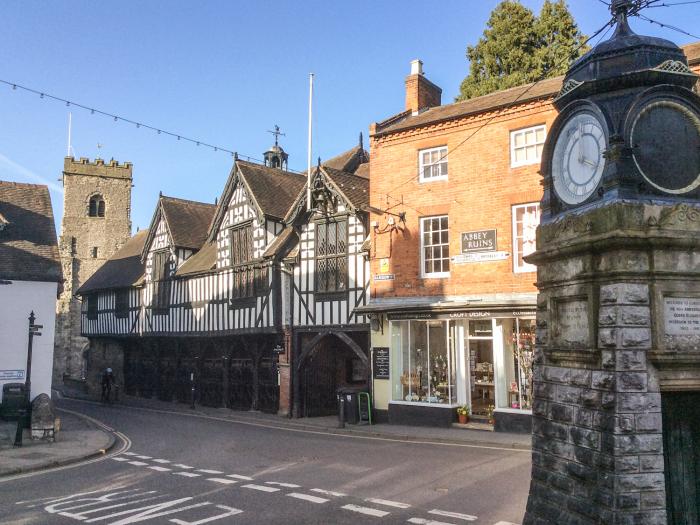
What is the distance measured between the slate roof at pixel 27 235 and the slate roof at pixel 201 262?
6550mm

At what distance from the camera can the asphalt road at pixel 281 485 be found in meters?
8.65

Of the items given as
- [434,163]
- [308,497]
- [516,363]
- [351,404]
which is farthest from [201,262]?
[308,497]

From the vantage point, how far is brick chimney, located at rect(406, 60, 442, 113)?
22297 millimetres

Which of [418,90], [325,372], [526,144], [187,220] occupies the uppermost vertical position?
[418,90]

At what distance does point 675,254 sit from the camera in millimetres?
5516

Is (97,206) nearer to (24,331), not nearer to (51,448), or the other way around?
(24,331)

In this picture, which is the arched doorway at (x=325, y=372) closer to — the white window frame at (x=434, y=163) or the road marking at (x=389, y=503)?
the white window frame at (x=434, y=163)

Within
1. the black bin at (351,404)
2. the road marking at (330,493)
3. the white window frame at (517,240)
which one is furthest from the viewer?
the black bin at (351,404)

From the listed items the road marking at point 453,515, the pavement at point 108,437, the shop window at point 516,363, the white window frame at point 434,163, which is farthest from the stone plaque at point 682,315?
the white window frame at point 434,163

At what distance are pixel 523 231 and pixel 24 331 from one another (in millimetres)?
15919

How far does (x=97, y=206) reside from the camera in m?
50.6

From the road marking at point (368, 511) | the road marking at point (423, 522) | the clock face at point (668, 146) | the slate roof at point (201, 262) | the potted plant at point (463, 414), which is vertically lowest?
the road marking at point (368, 511)

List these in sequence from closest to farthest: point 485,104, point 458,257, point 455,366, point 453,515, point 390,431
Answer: point 453,515, point 390,431, point 458,257, point 455,366, point 485,104

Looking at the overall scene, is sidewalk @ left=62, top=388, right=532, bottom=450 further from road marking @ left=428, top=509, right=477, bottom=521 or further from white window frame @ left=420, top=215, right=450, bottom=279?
road marking @ left=428, top=509, right=477, bottom=521
